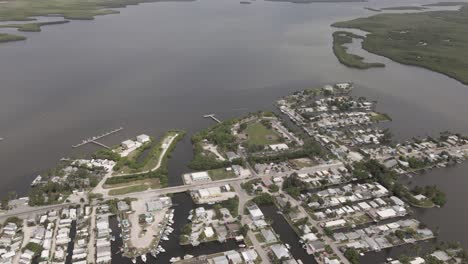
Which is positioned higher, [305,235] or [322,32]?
[322,32]

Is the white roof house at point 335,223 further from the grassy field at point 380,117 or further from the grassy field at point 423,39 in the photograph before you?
the grassy field at point 423,39

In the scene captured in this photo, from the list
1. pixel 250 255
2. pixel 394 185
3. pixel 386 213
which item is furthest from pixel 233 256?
pixel 394 185

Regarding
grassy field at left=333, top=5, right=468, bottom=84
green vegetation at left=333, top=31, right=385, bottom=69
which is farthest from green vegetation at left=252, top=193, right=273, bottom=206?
grassy field at left=333, top=5, right=468, bottom=84

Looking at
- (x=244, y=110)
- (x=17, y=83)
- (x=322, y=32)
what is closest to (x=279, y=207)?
(x=244, y=110)

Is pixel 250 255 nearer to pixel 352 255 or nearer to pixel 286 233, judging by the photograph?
pixel 286 233

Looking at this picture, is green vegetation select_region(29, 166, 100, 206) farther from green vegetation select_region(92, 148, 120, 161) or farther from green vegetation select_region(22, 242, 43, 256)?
green vegetation select_region(22, 242, 43, 256)

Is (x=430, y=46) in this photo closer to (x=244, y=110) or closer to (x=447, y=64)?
(x=447, y=64)

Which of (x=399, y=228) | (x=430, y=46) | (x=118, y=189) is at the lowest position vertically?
(x=399, y=228)

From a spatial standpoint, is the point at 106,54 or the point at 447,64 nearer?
the point at 447,64
